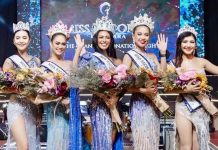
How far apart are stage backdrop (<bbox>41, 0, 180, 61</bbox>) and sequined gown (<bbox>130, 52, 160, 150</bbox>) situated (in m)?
4.13

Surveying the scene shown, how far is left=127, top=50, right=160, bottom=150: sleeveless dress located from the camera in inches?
195

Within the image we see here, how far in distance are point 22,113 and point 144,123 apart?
1158 millimetres

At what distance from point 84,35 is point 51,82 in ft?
14.6

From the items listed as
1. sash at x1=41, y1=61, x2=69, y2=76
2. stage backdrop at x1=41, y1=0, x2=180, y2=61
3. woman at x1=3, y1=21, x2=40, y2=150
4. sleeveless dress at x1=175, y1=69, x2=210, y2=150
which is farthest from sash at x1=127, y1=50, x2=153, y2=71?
stage backdrop at x1=41, y1=0, x2=180, y2=61

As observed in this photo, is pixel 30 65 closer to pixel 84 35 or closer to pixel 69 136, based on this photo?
pixel 69 136

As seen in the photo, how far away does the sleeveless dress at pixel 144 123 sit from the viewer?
4941 mm

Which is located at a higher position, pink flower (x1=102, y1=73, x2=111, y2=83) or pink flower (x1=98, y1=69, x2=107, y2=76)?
pink flower (x1=98, y1=69, x2=107, y2=76)

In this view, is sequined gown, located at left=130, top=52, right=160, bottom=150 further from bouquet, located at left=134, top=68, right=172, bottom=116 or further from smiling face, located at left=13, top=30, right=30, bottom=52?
smiling face, located at left=13, top=30, right=30, bottom=52

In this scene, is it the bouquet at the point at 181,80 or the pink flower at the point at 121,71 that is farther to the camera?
the bouquet at the point at 181,80

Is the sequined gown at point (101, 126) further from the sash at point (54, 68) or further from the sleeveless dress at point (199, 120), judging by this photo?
the sleeveless dress at point (199, 120)

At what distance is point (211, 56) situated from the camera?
9219 mm

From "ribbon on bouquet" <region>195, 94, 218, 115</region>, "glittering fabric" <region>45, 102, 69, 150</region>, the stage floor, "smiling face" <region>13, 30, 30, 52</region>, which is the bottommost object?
the stage floor

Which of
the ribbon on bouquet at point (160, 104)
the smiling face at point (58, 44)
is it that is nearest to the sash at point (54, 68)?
the smiling face at point (58, 44)

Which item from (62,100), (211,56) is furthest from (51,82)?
(211,56)
